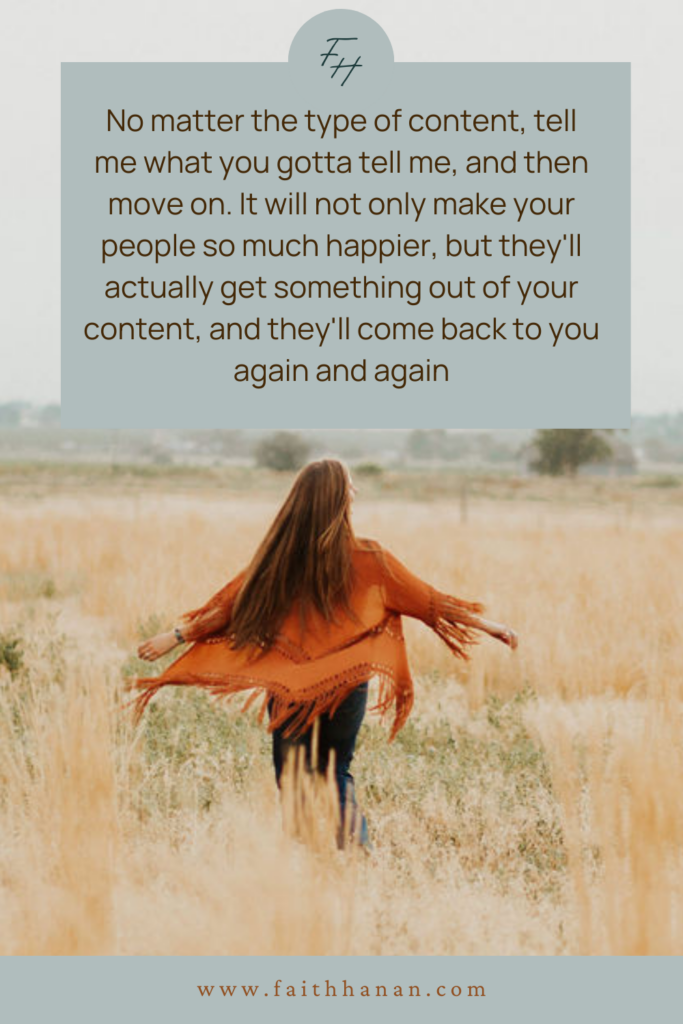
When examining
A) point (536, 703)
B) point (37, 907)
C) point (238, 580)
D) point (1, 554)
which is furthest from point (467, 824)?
point (1, 554)

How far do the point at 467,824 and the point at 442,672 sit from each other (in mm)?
2839

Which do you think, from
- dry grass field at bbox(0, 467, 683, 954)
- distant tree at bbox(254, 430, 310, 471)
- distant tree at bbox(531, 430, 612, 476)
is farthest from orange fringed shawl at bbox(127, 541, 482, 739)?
distant tree at bbox(254, 430, 310, 471)

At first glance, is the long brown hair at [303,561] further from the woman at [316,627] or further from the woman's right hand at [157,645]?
the woman's right hand at [157,645]

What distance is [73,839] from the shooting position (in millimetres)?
3867

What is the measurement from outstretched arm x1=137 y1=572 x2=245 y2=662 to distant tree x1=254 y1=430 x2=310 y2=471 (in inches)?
2830

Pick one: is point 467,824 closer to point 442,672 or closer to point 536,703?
point 536,703

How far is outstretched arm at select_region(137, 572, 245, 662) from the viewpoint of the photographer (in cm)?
429

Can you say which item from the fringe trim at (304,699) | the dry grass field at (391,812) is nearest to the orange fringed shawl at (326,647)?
the fringe trim at (304,699)

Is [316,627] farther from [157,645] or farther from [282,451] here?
[282,451]

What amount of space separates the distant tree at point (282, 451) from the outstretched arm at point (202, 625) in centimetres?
7188

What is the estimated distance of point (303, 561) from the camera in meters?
4.21

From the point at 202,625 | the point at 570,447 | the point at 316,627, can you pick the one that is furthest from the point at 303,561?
the point at 570,447

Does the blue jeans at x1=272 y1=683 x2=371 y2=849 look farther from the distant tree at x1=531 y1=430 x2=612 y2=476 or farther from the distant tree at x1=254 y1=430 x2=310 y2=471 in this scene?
the distant tree at x1=254 y1=430 x2=310 y2=471

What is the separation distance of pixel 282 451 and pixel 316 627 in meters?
75.9
